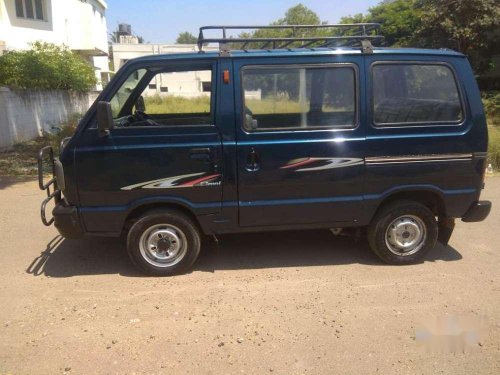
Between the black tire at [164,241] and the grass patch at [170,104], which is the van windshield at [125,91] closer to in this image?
the grass patch at [170,104]

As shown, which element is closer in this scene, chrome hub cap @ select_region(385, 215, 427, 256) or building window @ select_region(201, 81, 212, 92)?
building window @ select_region(201, 81, 212, 92)

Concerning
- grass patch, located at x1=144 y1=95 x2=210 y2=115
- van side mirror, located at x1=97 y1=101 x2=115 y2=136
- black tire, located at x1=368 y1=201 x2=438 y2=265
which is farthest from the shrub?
van side mirror, located at x1=97 y1=101 x2=115 y2=136

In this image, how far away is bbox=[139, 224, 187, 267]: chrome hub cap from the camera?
14.1ft

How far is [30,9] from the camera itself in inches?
842

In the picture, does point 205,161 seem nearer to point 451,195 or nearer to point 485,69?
point 451,195

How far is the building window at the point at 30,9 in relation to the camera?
20.7 metres

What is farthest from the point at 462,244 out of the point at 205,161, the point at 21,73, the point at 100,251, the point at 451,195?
the point at 21,73

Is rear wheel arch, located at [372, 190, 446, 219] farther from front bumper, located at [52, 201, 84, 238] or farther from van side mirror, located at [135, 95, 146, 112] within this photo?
front bumper, located at [52, 201, 84, 238]

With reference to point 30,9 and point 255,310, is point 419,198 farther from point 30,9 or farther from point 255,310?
point 30,9

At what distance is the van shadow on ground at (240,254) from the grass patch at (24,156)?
15.8 ft

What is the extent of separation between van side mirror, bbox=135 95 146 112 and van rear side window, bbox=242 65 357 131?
120 centimetres

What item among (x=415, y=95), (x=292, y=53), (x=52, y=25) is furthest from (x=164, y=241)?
(x=52, y=25)

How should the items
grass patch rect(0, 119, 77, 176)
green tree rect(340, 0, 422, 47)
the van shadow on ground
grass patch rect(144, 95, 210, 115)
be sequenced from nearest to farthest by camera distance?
the van shadow on ground < grass patch rect(144, 95, 210, 115) < grass patch rect(0, 119, 77, 176) < green tree rect(340, 0, 422, 47)

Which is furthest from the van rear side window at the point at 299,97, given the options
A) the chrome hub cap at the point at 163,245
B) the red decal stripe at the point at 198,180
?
the chrome hub cap at the point at 163,245
